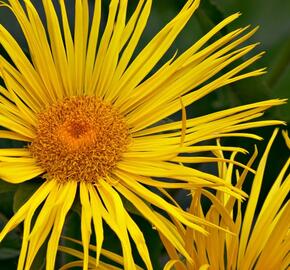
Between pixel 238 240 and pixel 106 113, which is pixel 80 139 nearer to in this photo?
pixel 106 113

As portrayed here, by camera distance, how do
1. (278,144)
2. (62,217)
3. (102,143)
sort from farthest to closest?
(278,144)
(102,143)
(62,217)

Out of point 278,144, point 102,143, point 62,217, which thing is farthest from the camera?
point 278,144

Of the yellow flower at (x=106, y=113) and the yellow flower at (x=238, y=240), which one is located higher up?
the yellow flower at (x=106, y=113)

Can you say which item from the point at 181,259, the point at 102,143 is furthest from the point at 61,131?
A: the point at 181,259

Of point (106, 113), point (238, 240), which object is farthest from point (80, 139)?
point (238, 240)

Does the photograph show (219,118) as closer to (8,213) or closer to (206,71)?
(206,71)
